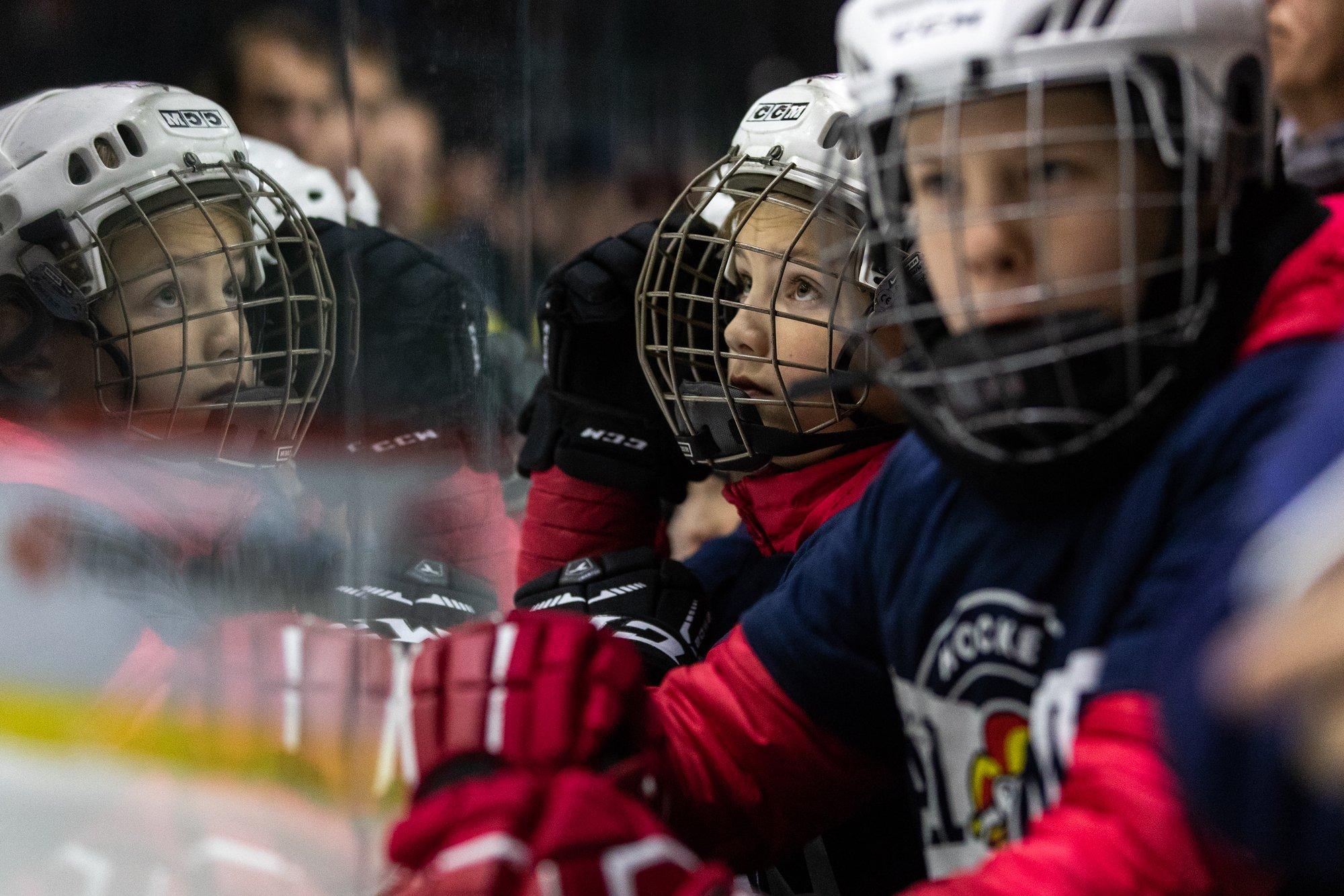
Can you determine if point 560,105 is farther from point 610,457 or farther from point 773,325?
point 773,325

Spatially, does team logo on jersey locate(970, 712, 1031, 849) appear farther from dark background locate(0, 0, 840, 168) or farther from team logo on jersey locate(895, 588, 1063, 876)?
dark background locate(0, 0, 840, 168)

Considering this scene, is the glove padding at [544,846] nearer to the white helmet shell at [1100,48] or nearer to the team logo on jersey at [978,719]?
the team logo on jersey at [978,719]

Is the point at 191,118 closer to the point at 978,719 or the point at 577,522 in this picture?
the point at 577,522

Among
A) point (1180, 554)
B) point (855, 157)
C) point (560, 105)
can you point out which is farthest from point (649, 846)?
point (560, 105)

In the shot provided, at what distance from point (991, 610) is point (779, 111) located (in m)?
0.78

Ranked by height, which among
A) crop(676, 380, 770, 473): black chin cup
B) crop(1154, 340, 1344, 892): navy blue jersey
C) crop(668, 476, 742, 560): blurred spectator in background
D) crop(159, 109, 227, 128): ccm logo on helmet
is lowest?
crop(668, 476, 742, 560): blurred spectator in background

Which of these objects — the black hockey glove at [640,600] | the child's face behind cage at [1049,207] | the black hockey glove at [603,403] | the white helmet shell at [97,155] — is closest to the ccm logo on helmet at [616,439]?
the black hockey glove at [603,403]

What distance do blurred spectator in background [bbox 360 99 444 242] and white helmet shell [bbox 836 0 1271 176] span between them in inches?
25.0

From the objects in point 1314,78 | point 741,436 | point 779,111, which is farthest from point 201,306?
point 1314,78

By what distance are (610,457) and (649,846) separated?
0.99 m

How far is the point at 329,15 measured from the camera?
3.71ft

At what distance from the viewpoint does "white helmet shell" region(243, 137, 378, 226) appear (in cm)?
126

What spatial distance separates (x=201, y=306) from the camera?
1202mm

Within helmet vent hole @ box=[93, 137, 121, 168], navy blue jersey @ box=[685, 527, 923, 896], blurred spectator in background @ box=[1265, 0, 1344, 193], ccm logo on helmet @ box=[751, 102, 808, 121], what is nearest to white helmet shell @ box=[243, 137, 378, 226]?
helmet vent hole @ box=[93, 137, 121, 168]
